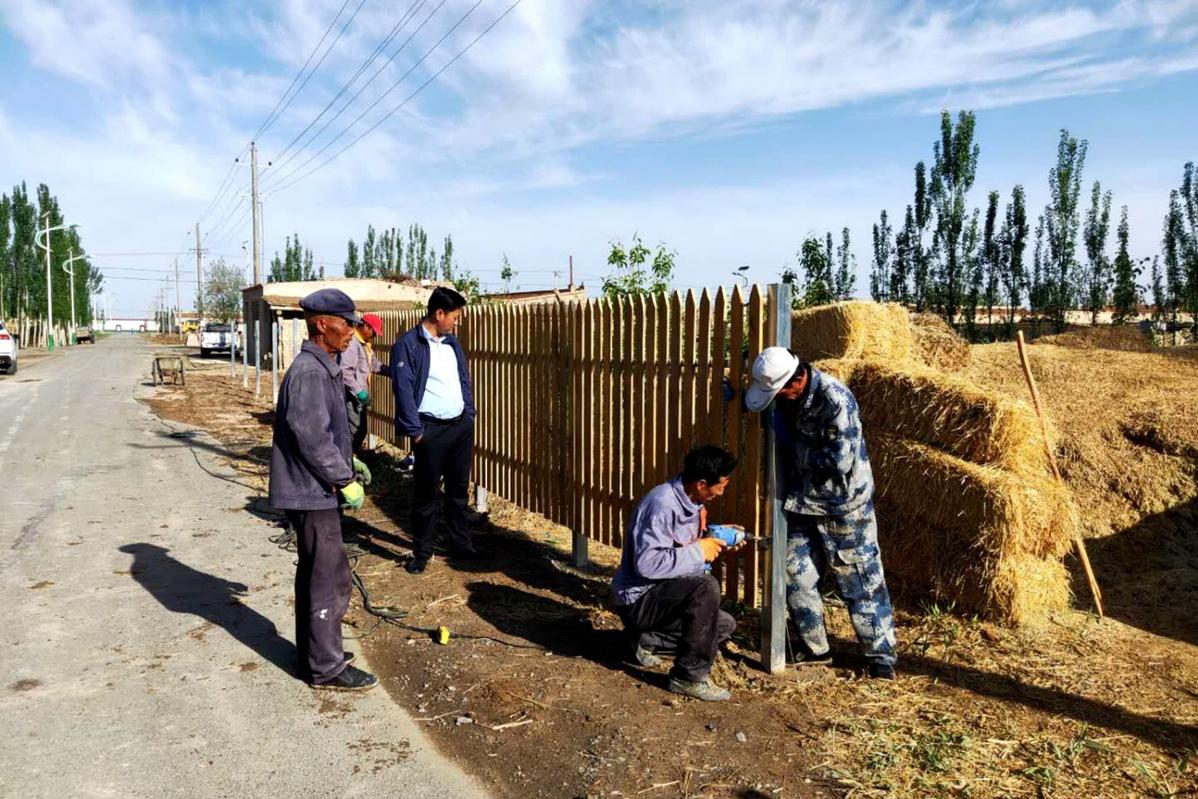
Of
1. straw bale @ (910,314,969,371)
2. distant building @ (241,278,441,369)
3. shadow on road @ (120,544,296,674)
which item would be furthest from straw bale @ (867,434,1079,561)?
distant building @ (241,278,441,369)

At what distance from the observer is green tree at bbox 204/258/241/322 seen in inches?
2825

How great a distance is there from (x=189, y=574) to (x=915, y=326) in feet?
21.1

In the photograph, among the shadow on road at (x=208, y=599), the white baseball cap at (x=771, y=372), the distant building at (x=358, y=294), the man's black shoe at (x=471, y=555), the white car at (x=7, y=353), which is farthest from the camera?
the distant building at (x=358, y=294)

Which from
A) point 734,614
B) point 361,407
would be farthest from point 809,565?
point 361,407

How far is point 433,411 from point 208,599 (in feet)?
6.43

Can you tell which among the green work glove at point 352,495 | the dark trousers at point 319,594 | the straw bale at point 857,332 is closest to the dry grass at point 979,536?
the straw bale at point 857,332

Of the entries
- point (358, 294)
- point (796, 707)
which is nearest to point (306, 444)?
point (796, 707)

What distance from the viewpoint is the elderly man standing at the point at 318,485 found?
14.3ft

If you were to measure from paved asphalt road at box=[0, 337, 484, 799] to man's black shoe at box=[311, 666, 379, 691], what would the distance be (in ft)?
0.23

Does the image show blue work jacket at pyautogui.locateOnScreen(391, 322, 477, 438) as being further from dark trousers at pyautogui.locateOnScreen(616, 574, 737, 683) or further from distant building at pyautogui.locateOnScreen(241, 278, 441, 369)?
distant building at pyautogui.locateOnScreen(241, 278, 441, 369)

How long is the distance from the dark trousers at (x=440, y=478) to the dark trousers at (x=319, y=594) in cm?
192

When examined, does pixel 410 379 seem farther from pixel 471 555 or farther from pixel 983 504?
pixel 983 504

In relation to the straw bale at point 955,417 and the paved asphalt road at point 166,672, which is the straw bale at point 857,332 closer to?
the straw bale at point 955,417

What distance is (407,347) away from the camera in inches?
255
